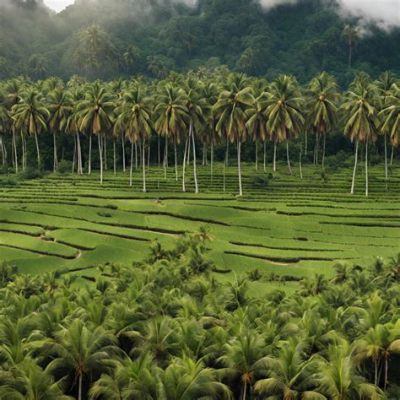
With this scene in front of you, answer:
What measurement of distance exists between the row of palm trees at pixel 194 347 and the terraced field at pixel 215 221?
19.6 meters

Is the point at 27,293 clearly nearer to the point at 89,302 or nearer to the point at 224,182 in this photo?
the point at 89,302

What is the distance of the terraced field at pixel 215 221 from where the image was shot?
71938mm

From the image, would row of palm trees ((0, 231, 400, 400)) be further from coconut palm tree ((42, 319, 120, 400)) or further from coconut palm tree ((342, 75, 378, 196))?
coconut palm tree ((342, 75, 378, 196))

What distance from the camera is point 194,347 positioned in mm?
36031

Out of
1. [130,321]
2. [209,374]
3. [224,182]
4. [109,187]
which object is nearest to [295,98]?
[224,182]

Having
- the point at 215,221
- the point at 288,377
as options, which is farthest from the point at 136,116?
the point at 288,377

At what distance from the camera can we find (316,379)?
31156 mm

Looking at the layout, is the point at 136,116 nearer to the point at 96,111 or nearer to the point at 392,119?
the point at 96,111

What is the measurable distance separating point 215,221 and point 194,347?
52.3m

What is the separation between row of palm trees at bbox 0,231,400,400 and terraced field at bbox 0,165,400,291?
19.6m

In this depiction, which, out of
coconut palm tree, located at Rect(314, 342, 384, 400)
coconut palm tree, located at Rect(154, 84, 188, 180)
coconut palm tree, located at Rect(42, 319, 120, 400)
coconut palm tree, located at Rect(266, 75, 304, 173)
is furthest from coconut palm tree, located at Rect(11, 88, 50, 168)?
coconut palm tree, located at Rect(314, 342, 384, 400)

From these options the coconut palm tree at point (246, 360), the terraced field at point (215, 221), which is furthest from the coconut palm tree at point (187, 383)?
the terraced field at point (215, 221)

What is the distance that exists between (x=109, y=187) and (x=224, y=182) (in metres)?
21.9

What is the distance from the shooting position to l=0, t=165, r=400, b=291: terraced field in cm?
7194
